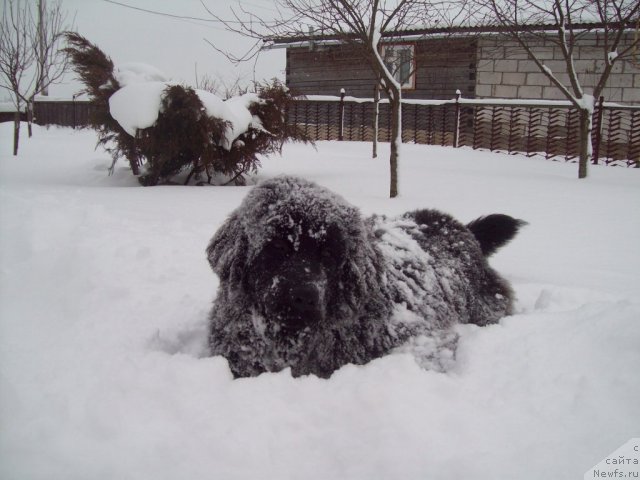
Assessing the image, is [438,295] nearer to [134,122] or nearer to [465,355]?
[465,355]

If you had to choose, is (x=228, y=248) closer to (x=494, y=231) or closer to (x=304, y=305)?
(x=304, y=305)

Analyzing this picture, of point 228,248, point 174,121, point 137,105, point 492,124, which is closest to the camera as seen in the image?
point 228,248

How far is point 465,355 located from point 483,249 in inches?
55.9

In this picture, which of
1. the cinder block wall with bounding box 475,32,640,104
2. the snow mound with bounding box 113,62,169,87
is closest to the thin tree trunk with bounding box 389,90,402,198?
the snow mound with bounding box 113,62,169,87

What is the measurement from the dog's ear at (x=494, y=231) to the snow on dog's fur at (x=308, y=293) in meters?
0.97

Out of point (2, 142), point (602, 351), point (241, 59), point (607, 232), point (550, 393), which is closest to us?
point (550, 393)

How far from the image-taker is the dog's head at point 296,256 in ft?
6.52

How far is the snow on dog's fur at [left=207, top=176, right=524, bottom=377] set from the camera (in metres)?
2.06

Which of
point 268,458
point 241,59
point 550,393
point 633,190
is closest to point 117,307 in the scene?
point 268,458

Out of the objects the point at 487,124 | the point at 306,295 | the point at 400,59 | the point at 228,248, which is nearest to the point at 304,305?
the point at 306,295

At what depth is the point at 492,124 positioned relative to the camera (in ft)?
45.6

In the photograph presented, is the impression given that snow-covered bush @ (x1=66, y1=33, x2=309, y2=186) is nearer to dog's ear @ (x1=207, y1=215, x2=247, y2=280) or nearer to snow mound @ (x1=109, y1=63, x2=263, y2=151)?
snow mound @ (x1=109, y1=63, x2=263, y2=151)

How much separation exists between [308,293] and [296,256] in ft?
0.73

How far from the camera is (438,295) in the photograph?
2.70 meters
